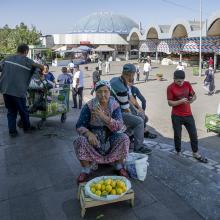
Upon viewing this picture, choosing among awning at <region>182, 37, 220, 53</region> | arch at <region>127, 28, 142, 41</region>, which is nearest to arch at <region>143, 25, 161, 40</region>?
arch at <region>127, 28, 142, 41</region>

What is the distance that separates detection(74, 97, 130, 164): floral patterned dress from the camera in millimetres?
3738

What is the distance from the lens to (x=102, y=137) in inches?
155

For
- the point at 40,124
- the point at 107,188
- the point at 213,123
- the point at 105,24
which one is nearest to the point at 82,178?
the point at 107,188

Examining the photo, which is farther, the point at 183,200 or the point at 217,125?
the point at 217,125

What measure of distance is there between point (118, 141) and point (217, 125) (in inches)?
213

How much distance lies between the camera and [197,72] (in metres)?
25.7

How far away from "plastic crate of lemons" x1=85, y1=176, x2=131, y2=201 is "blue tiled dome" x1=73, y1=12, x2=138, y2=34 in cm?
5502

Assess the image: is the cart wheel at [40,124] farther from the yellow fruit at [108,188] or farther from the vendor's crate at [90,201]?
the yellow fruit at [108,188]

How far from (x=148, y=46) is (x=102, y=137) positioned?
1561 inches

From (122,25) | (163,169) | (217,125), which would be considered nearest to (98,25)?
(122,25)

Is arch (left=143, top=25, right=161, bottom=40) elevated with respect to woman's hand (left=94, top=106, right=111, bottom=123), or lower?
elevated

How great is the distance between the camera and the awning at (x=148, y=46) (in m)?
41.1

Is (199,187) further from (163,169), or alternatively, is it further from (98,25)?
(98,25)

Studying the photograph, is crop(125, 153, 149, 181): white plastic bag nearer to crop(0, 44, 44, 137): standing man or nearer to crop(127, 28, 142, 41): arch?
crop(0, 44, 44, 137): standing man
